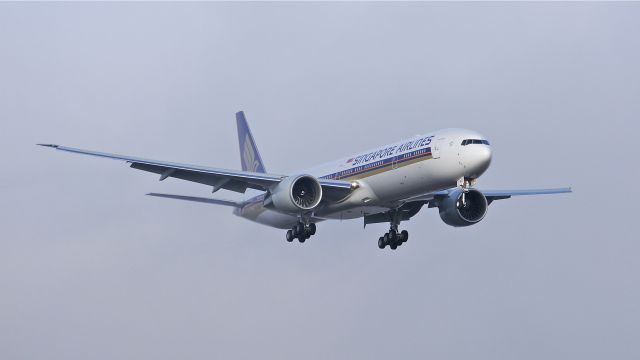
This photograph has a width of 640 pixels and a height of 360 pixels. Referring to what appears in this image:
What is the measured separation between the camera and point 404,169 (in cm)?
4903

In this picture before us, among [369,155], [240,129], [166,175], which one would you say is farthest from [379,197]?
[240,129]

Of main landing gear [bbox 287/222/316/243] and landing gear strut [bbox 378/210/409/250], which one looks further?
landing gear strut [bbox 378/210/409/250]

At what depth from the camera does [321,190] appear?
5159 centimetres

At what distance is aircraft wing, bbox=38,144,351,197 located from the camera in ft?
165

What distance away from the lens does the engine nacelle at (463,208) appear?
53.0 m

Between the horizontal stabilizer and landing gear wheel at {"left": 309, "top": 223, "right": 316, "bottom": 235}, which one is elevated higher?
the horizontal stabilizer

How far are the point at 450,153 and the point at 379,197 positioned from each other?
5067mm

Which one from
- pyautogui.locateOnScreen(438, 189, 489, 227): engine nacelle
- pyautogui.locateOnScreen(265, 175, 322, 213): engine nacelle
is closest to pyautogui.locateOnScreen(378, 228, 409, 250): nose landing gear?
pyautogui.locateOnScreen(438, 189, 489, 227): engine nacelle

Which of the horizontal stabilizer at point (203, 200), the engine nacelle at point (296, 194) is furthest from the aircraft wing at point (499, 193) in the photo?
the horizontal stabilizer at point (203, 200)

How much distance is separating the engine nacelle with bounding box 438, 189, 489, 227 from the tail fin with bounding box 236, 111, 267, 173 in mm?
14636

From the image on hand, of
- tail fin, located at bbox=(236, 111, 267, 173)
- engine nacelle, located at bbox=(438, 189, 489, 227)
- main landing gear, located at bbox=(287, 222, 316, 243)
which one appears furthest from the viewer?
tail fin, located at bbox=(236, 111, 267, 173)

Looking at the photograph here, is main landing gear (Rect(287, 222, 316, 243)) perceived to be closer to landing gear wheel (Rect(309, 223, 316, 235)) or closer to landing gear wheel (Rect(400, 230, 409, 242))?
landing gear wheel (Rect(309, 223, 316, 235))

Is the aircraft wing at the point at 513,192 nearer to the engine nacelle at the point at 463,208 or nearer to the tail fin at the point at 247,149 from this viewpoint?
the engine nacelle at the point at 463,208

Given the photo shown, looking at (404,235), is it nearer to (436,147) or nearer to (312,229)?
→ (312,229)
